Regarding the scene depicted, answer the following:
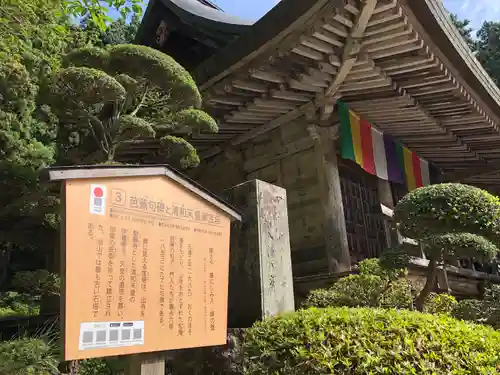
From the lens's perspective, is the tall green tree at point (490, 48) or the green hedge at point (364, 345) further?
the tall green tree at point (490, 48)

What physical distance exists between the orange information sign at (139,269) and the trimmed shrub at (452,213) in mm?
2621

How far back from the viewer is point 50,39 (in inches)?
246

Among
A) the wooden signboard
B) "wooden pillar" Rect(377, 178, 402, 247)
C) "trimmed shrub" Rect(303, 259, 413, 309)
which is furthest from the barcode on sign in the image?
"wooden pillar" Rect(377, 178, 402, 247)

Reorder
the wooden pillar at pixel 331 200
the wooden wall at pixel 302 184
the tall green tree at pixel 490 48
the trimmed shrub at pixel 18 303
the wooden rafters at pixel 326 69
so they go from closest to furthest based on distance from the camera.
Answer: the wooden rafters at pixel 326 69 → the wooden pillar at pixel 331 200 → the wooden wall at pixel 302 184 → the trimmed shrub at pixel 18 303 → the tall green tree at pixel 490 48

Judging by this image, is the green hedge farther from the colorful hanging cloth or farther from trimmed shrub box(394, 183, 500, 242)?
the colorful hanging cloth

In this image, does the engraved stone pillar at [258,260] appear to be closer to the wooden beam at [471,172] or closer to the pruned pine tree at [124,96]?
the pruned pine tree at [124,96]

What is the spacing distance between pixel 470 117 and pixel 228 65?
14.4 feet

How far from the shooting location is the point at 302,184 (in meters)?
7.34

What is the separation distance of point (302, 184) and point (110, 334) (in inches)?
210

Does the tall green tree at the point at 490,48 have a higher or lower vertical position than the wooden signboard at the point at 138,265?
higher

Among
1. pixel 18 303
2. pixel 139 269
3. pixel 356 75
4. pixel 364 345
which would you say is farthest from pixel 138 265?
pixel 18 303

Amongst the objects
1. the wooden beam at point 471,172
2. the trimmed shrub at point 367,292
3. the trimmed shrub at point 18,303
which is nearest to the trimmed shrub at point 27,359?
the trimmed shrub at point 367,292

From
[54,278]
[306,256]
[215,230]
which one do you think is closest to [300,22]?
[215,230]

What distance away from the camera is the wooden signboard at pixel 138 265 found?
7.55ft
